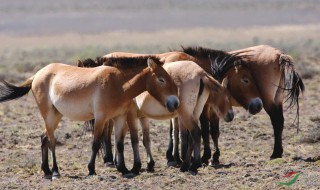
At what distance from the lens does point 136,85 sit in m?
12.1

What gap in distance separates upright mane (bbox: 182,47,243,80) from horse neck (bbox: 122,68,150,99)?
1790mm

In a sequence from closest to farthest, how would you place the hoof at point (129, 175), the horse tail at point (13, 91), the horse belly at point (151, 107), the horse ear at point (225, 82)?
the hoof at point (129, 175) → the horse belly at point (151, 107) → the horse tail at point (13, 91) → the horse ear at point (225, 82)

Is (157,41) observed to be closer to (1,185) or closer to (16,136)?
(16,136)

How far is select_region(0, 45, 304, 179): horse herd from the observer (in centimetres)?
1212

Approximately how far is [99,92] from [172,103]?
1135mm

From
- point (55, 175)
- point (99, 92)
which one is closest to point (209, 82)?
point (99, 92)

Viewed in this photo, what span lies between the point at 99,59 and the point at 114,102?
1543 mm

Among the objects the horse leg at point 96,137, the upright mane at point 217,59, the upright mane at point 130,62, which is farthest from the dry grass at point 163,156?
the upright mane at point 130,62

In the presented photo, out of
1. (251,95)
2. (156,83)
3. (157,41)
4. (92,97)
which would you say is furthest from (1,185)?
(157,41)

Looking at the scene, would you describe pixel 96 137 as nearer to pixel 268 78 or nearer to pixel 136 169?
pixel 136 169

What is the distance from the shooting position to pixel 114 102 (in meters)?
12.1

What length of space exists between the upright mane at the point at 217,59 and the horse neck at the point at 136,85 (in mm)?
1790

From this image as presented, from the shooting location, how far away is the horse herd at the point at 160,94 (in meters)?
12.1

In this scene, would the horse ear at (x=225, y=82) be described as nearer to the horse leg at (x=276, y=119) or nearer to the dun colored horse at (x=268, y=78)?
the dun colored horse at (x=268, y=78)
